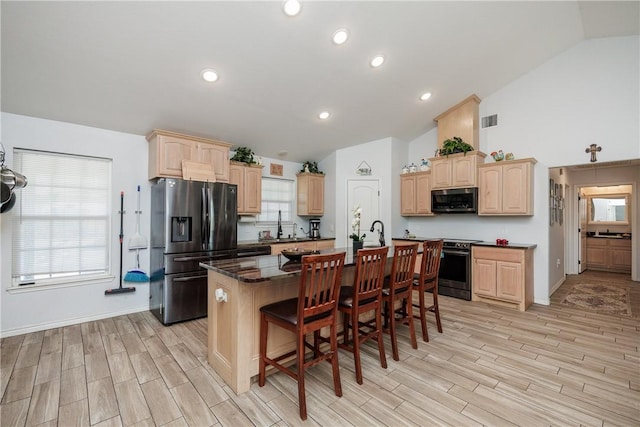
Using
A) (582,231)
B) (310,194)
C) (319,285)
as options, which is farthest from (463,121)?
(582,231)

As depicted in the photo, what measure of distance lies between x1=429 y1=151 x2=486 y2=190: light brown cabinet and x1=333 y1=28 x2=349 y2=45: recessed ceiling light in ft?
9.73

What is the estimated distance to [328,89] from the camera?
3885 mm

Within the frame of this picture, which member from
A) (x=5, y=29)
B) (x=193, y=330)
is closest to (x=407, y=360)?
(x=193, y=330)

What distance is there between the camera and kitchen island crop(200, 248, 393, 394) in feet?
7.21

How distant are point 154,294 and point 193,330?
962mm

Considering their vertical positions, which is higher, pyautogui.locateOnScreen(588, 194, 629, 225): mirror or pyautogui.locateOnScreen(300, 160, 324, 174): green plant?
pyautogui.locateOnScreen(300, 160, 324, 174): green plant

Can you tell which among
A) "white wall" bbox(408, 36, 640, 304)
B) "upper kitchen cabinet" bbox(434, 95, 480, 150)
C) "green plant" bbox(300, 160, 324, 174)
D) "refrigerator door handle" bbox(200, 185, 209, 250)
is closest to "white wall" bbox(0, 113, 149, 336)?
"refrigerator door handle" bbox(200, 185, 209, 250)

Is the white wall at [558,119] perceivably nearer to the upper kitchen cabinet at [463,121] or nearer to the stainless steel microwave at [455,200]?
the upper kitchen cabinet at [463,121]

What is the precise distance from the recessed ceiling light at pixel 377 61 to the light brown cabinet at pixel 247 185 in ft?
8.44

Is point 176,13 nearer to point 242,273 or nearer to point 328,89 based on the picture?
point 328,89

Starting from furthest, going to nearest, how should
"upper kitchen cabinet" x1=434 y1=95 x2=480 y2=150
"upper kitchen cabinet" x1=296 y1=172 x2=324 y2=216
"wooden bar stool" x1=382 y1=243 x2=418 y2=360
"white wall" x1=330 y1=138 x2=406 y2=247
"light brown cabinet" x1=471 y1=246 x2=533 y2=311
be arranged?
"upper kitchen cabinet" x1=296 y1=172 x2=324 y2=216 → "white wall" x1=330 y1=138 x2=406 y2=247 → "upper kitchen cabinet" x1=434 y1=95 x2=480 y2=150 → "light brown cabinet" x1=471 y1=246 x2=533 y2=311 → "wooden bar stool" x1=382 y1=243 x2=418 y2=360

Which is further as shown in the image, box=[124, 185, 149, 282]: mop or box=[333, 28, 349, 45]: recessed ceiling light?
box=[124, 185, 149, 282]: mop

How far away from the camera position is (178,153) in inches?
160

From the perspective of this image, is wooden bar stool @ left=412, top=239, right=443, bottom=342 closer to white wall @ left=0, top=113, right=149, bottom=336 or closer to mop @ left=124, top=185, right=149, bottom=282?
mop @ left=124, top=185, right=149, bottom=282
